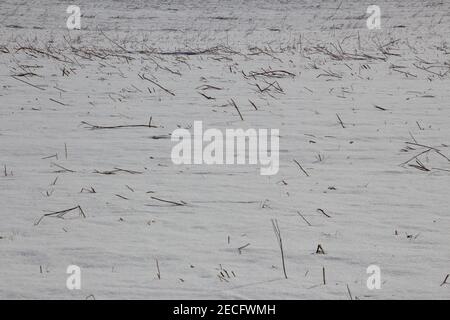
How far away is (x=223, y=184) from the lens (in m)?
2.83

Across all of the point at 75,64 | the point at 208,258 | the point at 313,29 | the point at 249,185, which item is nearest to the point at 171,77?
the point at 75,64

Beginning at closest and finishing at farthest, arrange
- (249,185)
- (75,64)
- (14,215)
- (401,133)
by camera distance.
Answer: (14,215)
(249,185)
(401,133)
(75,64)

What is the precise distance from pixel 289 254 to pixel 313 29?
10626 mm

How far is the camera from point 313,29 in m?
12.0

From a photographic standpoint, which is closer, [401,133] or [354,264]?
[354,264]

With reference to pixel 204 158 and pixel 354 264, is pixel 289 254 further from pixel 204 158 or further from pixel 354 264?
pixel 204 158

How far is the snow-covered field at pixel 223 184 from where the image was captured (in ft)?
6.34

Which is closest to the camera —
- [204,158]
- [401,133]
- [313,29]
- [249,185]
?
[249,185]

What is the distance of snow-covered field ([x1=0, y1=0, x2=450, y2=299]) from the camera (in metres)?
1.93

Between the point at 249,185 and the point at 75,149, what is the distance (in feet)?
4.14
